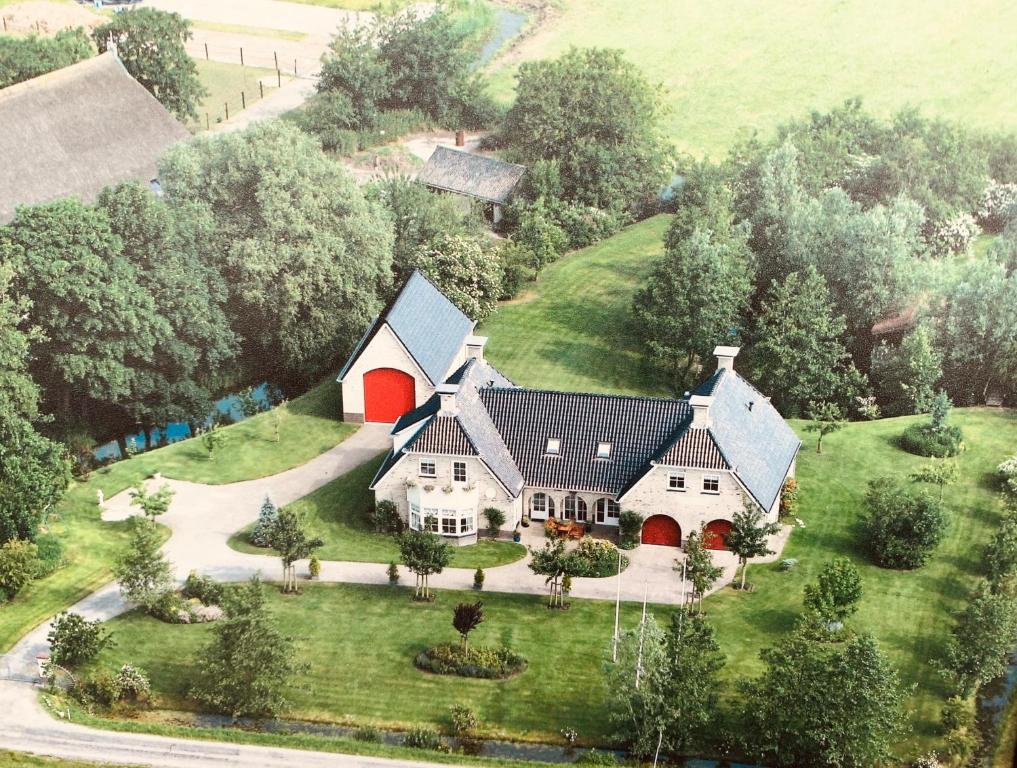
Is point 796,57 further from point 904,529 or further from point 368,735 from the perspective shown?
point 368,735

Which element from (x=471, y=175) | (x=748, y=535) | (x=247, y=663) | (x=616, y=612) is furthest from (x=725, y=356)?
(x=471, y=175)

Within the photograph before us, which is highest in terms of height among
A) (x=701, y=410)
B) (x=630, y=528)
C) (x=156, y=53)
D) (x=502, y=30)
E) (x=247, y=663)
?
(x=156, y=53)

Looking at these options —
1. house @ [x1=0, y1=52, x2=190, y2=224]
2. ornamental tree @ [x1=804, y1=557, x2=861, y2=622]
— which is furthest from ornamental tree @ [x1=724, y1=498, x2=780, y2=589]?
house @ [x1=0, y1=52, x2=190, y2=224]

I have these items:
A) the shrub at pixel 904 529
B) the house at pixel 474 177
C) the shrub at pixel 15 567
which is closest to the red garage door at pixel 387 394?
the shrub at pixel 15 567

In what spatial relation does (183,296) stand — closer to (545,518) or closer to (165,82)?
(545,518)

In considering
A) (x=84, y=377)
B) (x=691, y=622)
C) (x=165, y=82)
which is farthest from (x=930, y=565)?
(x=165, y=82)
